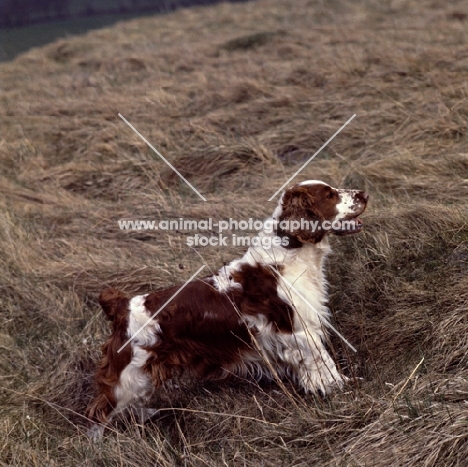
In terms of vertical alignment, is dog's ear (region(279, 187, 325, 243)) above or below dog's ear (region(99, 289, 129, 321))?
above

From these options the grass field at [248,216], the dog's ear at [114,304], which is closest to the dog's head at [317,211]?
the grass field at [248,216]

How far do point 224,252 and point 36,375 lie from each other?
149cm

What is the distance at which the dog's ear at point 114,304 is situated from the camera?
360 cm

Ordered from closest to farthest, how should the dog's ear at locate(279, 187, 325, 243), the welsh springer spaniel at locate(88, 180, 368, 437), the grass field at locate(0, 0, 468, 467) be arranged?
the grass field at locate(0, 0, 468, 467) → the welsh springer spaniel at locate(88, 180, 368, 437) → the dog's ear at locate(279, 187, 325, 243)

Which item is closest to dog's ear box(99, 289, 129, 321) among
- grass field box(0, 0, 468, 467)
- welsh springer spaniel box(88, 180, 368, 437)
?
welsh springer spaniel box(88, 180, 368, 437)

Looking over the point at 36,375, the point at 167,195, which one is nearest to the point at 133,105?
the point at 167,195

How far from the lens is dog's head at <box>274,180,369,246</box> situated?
3.69 meters

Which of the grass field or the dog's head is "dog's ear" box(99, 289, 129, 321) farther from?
the dog's head

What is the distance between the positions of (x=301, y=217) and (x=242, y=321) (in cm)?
63

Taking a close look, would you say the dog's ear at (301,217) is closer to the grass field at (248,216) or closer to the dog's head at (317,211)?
the dog's head at (317,211)

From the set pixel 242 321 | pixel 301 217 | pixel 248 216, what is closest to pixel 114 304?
pixel 242 321

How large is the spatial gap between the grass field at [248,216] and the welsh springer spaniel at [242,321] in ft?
0.54

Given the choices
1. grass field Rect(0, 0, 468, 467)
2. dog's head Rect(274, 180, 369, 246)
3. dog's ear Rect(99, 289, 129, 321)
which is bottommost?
grass field Rect(0, 0, 468, 467)

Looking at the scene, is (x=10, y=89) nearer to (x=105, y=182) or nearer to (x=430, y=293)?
(x=105, y=182)
